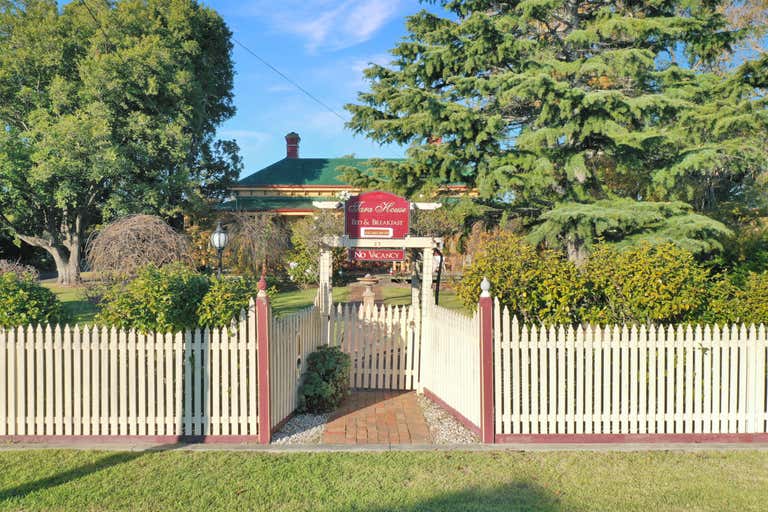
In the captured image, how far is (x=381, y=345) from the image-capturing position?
806 centimetres

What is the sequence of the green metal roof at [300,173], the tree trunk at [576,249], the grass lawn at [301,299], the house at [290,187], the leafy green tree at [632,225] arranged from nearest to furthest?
the leafy green tree at [632,225] → the tree trunk at [576,249] → the grass lawn at [301,299] → the house at [290,187] → the green metal roof at [300,173]

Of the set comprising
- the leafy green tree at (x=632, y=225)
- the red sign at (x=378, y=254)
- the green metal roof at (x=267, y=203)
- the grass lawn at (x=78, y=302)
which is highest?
the green metal roof at (x=267, y=203)

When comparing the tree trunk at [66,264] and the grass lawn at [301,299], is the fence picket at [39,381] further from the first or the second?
the tree trunk at [66,264]

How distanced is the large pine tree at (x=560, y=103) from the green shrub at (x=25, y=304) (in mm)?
6895

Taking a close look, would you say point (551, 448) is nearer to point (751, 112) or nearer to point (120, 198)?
point (751, 112)

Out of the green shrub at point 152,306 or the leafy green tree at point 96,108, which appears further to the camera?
the leafy green tree at point 96,108

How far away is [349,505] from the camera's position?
4332mm

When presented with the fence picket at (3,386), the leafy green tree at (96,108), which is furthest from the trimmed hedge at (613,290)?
the leafy green tree at (96,108)

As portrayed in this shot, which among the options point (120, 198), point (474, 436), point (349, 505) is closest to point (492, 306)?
point (474, 436)

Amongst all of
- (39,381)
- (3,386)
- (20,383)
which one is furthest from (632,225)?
(3,386)

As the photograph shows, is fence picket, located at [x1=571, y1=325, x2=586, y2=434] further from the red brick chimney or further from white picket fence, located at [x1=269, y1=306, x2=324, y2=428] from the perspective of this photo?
the red brick chimney

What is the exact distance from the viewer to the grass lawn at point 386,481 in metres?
4.36

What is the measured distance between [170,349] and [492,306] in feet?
11.8

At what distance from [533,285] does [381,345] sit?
2577mm
